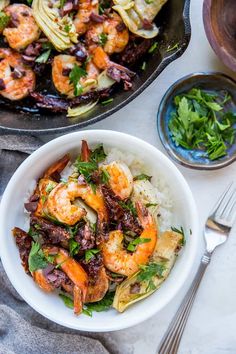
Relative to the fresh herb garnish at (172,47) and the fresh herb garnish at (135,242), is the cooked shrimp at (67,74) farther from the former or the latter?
the fresh herb garnish at (135,242)

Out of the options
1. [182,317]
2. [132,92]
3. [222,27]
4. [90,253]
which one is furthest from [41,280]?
[222,27]

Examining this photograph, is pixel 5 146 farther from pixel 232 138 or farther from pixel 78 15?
pixel 232 138

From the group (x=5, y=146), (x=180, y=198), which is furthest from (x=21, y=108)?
(x=180, y=198)

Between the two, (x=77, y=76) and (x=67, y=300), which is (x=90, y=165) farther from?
(x=67, y=300)

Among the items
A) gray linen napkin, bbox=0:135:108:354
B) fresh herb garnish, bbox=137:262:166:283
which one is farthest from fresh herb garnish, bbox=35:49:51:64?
fresh herb garnish, bbox=137:262:166:283

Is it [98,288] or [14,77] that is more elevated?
[14,77]

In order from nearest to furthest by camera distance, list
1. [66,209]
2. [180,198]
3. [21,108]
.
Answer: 1. [66,209]
2. [180,198]
3. [21,108]
